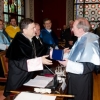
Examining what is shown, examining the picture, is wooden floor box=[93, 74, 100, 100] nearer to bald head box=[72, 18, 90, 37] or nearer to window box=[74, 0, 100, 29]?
bald head box=[72, 18, 90, 37]

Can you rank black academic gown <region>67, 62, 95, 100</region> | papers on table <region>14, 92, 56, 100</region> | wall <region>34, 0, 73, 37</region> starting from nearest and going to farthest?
papers on table <region>14, 92, 56, 100</region> → black academic gown <region>67, 62, 95, 100</region> → wall <region>34, 0, 73, 37</region>

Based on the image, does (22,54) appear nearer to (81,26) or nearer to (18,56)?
(18,56)

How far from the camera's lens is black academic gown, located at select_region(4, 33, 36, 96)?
2.79m

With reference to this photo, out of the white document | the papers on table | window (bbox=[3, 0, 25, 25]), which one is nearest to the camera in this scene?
the papers on table

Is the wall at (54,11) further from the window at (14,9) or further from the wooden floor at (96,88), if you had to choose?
the wooden floor at (96,88)

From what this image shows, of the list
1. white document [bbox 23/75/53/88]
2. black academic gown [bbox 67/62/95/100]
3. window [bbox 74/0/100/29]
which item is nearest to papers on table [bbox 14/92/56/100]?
white document [bbox 23/75/53/88]

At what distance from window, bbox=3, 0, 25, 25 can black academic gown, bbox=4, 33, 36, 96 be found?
5.91 m

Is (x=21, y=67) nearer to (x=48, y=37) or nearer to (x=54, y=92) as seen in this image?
(x=54, y=92)

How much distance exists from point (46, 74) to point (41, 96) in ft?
2.78

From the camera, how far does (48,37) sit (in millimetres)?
5891

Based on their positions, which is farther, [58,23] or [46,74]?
[58,23]

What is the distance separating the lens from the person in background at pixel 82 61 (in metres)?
2.38

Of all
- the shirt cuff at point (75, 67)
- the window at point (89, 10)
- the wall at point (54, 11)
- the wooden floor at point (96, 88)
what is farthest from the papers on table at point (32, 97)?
the window at point (89, 10)

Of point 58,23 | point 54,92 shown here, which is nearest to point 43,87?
point 54,92
